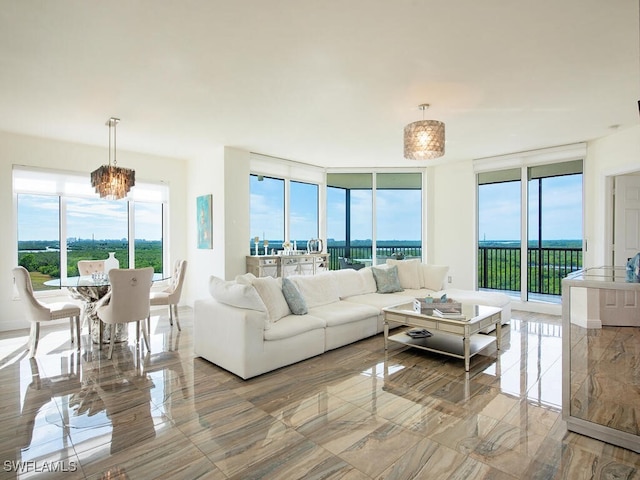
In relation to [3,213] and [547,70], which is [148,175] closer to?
[3,213]

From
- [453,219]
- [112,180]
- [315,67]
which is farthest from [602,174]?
[112,180]

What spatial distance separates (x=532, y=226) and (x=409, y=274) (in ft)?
8.14

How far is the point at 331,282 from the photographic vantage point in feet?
15.8

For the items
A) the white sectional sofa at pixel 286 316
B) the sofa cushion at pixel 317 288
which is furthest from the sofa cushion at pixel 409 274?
the sofa cushion at pixel 317 288

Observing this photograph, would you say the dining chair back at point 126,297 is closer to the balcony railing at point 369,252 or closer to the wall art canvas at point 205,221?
the wall art canvas at point 205,221

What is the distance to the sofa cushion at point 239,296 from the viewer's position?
10.8 ft

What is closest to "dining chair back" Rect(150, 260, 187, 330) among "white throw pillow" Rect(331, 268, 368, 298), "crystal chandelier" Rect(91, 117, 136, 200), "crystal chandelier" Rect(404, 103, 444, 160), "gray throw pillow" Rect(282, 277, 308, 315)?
"crystal chandelier" Rect(91, 117, 136, 200)

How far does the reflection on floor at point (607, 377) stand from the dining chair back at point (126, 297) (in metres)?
4.05

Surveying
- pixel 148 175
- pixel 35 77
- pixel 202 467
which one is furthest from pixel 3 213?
pixel 202 467

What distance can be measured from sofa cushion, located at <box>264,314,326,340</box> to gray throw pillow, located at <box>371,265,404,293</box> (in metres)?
1.78

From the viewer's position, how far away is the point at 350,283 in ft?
16.7

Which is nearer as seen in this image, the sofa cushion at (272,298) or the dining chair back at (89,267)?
the sofa cushion at (272,298)

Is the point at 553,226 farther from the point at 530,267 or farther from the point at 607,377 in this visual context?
the point at 607,377

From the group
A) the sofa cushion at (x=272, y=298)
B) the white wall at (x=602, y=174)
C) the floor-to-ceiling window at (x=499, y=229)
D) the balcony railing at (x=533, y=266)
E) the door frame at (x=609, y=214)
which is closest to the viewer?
the sofa cushion at (x=272, y=298)
